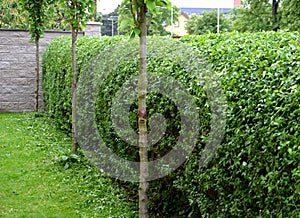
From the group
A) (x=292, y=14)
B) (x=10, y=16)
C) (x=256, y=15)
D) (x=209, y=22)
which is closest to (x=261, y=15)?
(x=256, y=15)

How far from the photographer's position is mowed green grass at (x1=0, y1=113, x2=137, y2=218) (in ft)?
13.2

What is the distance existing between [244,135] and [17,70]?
910 cm

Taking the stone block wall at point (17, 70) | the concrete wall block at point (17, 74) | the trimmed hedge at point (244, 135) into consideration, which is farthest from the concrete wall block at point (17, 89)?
the trimmed hedge at point (244, 135)

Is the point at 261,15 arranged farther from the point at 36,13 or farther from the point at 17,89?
the point at 36,13

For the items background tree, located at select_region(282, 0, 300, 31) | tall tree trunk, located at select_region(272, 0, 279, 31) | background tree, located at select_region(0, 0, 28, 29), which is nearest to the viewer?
background tree, located at select_region(0, 0, 28, 29)

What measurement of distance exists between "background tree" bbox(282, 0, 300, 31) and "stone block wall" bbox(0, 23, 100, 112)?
37.5ft

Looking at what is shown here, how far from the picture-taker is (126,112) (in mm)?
4164

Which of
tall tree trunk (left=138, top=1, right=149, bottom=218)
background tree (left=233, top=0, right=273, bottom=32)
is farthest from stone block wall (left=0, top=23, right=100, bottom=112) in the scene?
background tree (left=233, top=0, right=273, bottom=32)

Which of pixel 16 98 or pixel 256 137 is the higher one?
pixel 256 137

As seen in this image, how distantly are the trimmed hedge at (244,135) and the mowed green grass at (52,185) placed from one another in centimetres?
63

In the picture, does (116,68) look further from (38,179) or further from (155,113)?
(38,179)

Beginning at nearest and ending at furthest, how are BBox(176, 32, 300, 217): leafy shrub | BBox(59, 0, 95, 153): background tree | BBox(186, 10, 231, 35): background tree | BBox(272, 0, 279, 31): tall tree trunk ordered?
BBox(176, 32, 300, 217): leafy shrub, BBox(59, 0, 95, 153): background tree, BBox(272, 0, 279, 31): tall tree trunk, BBox(186, 10, 231, 35): background tree

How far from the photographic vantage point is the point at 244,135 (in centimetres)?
240

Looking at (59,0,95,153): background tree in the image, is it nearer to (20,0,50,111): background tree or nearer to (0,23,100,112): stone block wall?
(20,0,50,111): background tree
